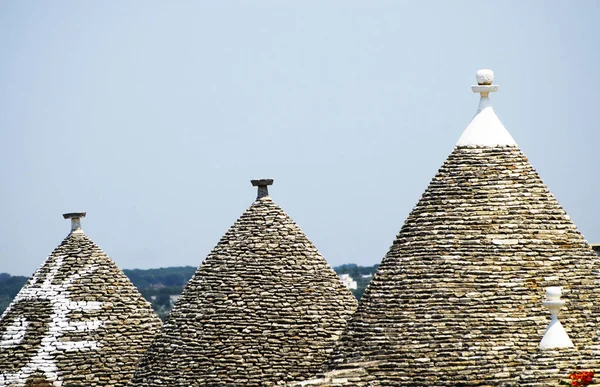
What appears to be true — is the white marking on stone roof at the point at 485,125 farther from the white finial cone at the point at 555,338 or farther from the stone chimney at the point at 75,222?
the stone chimney at the point at 75,222

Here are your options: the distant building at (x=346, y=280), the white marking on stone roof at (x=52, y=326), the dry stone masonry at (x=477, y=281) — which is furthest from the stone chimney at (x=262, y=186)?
the dry stone masonry at (x=477, y=281)

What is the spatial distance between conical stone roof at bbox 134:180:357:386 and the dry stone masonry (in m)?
3.09

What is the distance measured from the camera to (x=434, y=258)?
1144 inches

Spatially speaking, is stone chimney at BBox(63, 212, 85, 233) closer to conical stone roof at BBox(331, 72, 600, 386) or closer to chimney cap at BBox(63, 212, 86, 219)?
chimney cap at BBox(63, 212, 86, 219)

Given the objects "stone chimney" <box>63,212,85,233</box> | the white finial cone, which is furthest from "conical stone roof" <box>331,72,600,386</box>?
"stone chimney" <box>63,212,85,233</box>

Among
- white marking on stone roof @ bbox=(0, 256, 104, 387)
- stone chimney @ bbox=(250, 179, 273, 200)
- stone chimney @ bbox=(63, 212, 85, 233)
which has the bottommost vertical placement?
white marking on stone roof @ bbox=(0, 256, 104, 387)

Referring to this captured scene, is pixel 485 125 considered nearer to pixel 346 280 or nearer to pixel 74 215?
pixel 74 215

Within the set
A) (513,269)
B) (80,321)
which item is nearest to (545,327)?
(513,269)

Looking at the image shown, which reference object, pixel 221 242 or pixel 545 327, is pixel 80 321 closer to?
pixel 221 242

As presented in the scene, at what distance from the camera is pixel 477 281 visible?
28578 millimetres

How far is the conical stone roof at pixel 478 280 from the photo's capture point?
91.8 feet

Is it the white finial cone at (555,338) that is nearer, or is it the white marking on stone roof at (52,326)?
the white finial cone at (555,338)

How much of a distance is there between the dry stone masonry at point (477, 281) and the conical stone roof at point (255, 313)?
3.09 meters

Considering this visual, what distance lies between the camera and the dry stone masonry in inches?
1102
